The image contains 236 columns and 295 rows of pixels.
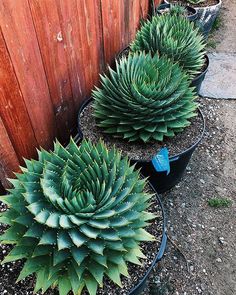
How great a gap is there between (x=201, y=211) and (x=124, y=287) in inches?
44.1

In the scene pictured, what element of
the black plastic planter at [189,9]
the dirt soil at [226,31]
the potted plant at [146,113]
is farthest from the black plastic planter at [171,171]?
the dirt soil at [226,31]

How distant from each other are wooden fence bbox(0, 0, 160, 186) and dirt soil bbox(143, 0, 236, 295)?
41.3 inches

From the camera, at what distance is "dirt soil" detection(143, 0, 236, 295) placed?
1980mm

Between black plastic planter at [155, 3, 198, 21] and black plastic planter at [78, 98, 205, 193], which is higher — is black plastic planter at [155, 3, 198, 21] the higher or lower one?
the higher one

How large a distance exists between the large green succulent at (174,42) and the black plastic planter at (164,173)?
67 cm

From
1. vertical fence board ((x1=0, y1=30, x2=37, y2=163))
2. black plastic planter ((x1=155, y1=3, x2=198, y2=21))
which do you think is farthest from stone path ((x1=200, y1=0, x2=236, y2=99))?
vertical fence board ((x1=0, y1=30, x2=37, y2=163))

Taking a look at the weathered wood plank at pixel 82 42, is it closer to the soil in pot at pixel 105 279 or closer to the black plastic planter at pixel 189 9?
the soil in pot at pixel 105 279

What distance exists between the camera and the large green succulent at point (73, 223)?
125 cm

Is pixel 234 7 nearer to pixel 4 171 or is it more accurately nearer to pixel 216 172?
pixel 216 172

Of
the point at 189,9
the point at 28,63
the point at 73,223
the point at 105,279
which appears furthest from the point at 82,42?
the point at 189,9

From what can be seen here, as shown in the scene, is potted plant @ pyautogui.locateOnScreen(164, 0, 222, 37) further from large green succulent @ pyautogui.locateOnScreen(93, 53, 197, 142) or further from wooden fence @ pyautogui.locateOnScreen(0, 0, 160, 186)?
large green succulent @ pyautogui.locateOnScreen(93, 53, 197, 142)

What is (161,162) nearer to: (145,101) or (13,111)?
(145,101)

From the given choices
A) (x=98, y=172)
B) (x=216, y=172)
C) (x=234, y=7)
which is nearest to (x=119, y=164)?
(x=98, y=172)

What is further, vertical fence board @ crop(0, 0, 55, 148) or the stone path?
the stone path
